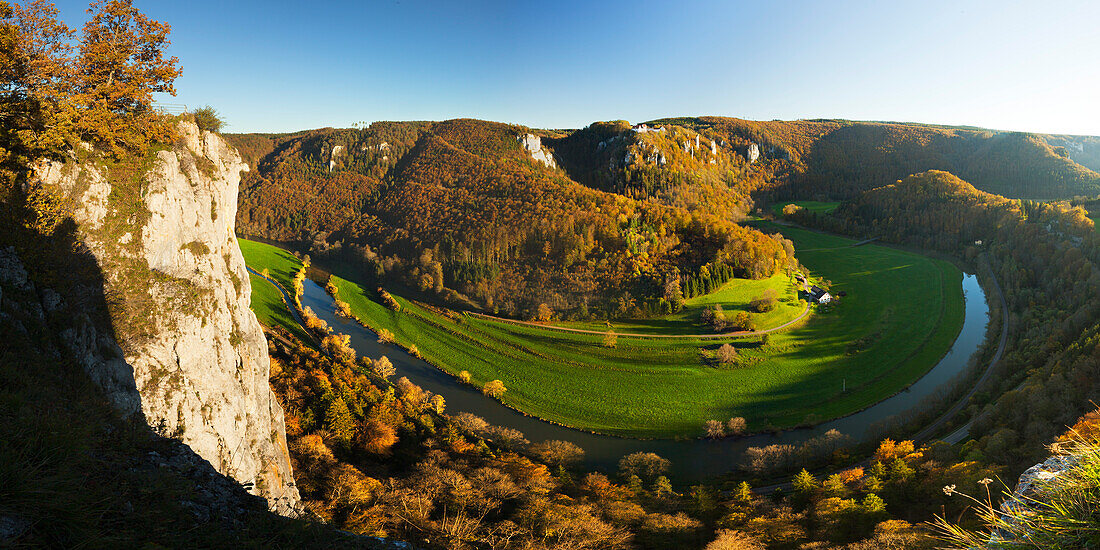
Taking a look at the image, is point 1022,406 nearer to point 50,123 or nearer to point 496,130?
point 50,123

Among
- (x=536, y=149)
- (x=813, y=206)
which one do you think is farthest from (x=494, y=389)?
(x=813, y=206)

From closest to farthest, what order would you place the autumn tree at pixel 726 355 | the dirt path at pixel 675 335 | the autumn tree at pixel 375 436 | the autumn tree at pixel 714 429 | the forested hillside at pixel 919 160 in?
the autumn tree at pixel 375 436 < the autumn tree at pixel 714 429 < the autumn tree at pixel 726 355 < the dirt path at pixel 675 335 < the forested hillside at pixel 919 160


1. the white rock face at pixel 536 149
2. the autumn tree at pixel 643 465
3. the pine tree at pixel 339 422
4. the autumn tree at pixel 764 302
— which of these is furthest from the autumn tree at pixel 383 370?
the white rock face at pixel 536 149

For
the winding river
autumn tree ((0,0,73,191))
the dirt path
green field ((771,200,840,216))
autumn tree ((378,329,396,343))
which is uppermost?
autumn tree ((0,0,73,191))

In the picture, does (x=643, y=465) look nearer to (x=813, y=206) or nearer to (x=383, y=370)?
(x=383, y=370)

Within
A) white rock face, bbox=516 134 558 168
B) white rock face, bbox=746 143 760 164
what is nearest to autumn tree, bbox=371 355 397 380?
white rock face, bbox=516 134 558 168

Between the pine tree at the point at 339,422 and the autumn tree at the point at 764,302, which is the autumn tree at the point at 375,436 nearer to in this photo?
the pine tree at the point at 339,422

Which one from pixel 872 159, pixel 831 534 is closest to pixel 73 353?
pixel 831 534

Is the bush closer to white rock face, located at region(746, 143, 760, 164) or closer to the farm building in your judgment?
the farm building
